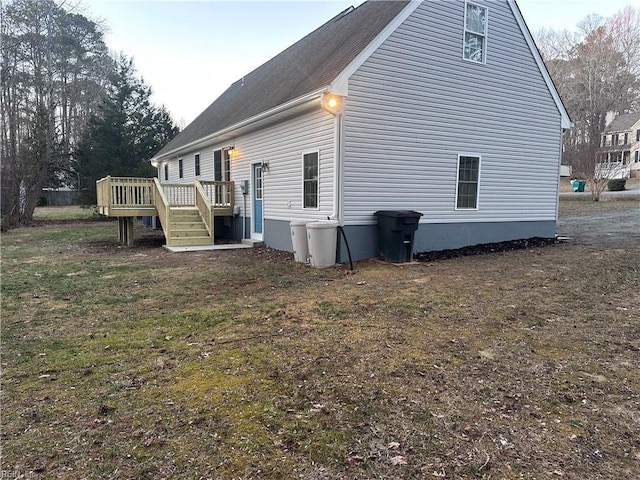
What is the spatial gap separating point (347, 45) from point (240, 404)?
889 cm

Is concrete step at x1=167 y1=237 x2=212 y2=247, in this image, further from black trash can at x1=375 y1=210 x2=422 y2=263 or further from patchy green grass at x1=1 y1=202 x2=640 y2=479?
black trash can at x1=375 y1=210 x2=422 y2=263

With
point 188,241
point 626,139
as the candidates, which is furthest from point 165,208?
point 626,139

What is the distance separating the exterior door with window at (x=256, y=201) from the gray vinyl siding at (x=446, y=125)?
399 cm

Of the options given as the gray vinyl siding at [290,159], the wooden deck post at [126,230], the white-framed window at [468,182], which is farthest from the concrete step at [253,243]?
the white-framed window at [468,182]

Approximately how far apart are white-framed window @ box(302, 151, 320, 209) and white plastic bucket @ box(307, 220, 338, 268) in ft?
3.37

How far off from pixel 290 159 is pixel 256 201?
7.81 ft

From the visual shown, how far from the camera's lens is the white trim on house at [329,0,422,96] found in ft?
A: 25.3

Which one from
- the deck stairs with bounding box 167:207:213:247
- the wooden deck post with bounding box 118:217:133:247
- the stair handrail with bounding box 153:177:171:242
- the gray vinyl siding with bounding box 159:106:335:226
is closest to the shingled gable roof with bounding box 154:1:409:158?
the gray vinyl siding with bounding box 159:106:335:226

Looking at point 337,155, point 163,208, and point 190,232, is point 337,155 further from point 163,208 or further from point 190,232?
point 163,208

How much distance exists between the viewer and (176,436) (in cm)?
243

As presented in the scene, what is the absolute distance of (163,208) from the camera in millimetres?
11633

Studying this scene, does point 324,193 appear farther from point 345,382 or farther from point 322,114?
point 345,382

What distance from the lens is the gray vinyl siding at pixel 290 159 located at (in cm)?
843

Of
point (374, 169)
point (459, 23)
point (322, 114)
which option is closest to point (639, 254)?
point (374, 169)
